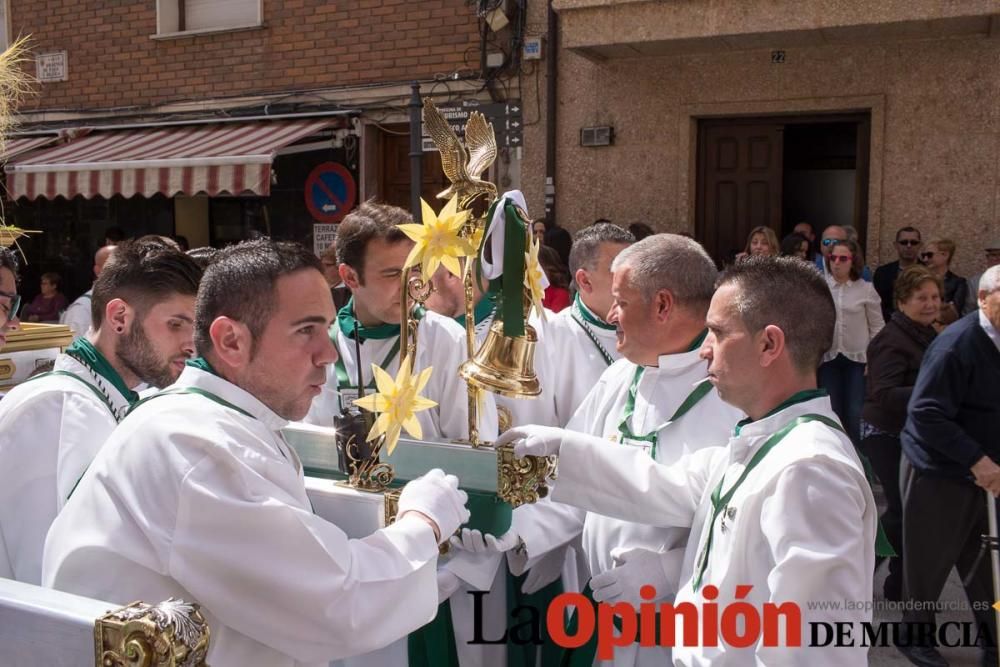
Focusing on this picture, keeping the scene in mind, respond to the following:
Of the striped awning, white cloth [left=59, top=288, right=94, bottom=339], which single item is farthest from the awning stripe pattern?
white cloth [left=59, top=288, right=94, bottom=339]

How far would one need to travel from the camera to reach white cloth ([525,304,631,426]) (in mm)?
4160

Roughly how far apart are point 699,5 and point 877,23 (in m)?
1.41

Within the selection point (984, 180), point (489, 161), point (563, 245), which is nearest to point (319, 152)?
point (563, 245)

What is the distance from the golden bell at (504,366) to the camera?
2502 mm

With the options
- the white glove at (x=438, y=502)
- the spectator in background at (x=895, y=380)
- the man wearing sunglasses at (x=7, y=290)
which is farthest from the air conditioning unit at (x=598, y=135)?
the white glove at (x=438, y=502)

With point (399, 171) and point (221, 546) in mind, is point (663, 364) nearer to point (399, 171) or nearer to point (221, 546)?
point (221, 546)

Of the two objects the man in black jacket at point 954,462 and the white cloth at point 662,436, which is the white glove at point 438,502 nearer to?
the white cloth at point 662,436

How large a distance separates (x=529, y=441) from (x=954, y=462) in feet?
9.02

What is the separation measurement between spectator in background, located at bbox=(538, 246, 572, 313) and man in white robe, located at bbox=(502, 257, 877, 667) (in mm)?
3720

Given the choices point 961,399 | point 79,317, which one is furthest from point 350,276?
point 79,317

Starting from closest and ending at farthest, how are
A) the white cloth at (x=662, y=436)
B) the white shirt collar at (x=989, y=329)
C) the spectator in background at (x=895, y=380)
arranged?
the white cloth at (x=662, y=436) < the white shirt collar at (x=989, y=329) < the spectator in background at (x=895, y=380)

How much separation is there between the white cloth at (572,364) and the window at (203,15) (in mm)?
8332

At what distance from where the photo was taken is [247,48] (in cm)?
1112

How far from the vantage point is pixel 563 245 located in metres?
8.58
